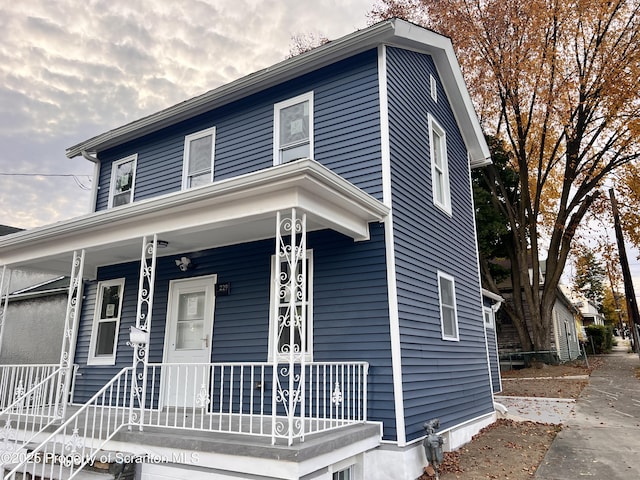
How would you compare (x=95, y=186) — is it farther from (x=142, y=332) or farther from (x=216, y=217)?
(x=216, y=217)

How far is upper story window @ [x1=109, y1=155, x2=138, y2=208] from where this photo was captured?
9.27m

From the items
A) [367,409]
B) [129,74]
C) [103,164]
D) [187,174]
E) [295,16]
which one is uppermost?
[295,16]

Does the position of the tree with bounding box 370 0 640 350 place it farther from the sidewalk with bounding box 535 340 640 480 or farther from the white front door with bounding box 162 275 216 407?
the white front door with bounding box 162 275 216 407

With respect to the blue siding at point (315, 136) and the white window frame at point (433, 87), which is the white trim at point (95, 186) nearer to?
the blue siding at point (315, 136)

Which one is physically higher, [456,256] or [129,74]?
[129,74]

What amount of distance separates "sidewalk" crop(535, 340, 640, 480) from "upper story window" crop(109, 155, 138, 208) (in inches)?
339

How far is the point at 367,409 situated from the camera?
218 inches

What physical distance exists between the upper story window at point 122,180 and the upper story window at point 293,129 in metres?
3.61

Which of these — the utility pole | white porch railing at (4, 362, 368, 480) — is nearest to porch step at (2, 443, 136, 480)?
white porch railing at (4, 362, 368, 480)

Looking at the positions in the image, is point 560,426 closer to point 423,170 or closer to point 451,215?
point 451,215

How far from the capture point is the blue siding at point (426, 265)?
6023mm

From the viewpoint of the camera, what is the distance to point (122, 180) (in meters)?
9.46

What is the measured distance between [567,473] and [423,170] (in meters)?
4.74

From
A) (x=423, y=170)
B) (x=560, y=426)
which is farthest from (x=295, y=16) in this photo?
(x=560, y=426)
